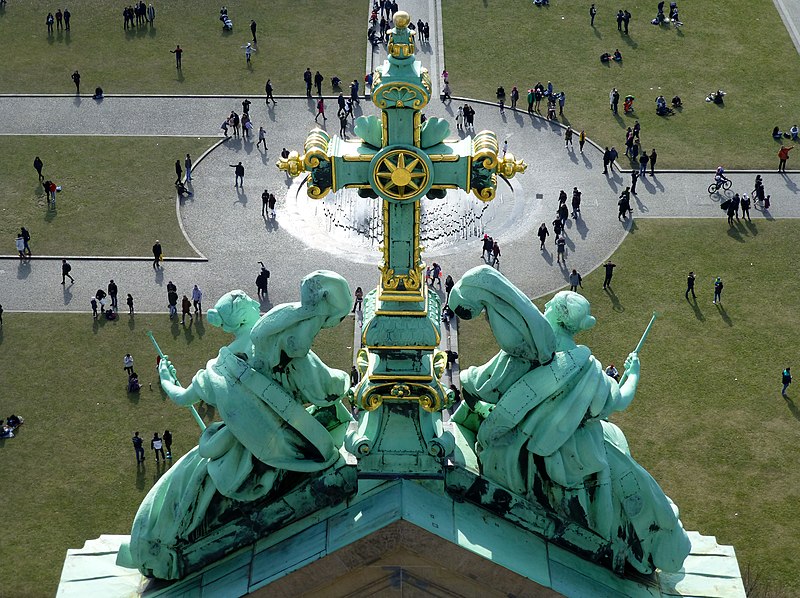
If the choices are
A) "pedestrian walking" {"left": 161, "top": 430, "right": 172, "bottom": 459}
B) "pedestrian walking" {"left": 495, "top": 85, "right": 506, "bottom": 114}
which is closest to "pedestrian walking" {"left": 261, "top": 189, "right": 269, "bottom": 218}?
"pedestrian walking" {"left": 495, "top": 85, "right": 506, "bottom": 114}

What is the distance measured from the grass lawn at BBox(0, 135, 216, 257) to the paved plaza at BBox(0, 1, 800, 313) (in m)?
0.91

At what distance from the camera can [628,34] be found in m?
101

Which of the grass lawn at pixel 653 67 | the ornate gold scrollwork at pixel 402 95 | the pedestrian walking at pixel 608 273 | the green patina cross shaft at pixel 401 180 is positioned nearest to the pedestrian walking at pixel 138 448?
the pedestrian walking at pixel 608 273

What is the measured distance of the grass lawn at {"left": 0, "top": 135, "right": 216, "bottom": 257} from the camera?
251 ft

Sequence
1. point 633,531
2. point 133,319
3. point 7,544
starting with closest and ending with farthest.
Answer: point 633,531
point 7,544
point 133,319

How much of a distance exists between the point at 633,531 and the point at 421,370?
16.1ft

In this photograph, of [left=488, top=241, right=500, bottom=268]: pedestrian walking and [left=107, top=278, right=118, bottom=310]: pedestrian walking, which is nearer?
[left=107, top=278, right=118, bottom=310]: pedestrian walking

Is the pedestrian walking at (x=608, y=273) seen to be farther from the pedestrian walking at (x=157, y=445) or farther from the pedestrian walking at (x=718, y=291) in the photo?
the pedestrian walking at (x=157, y=445)

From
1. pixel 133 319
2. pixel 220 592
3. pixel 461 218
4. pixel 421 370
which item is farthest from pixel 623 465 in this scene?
pixel 461 218

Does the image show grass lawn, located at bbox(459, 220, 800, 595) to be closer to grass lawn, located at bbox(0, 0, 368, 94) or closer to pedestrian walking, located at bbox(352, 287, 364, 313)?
pedestrian walking, located at bbox(352, 287, 364, 313)

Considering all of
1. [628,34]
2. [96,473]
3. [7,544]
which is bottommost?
[7,544]

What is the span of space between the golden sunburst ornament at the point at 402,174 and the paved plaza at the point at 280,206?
47942mm

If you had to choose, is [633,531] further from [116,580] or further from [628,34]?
[628,34]

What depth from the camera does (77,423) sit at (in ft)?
200
